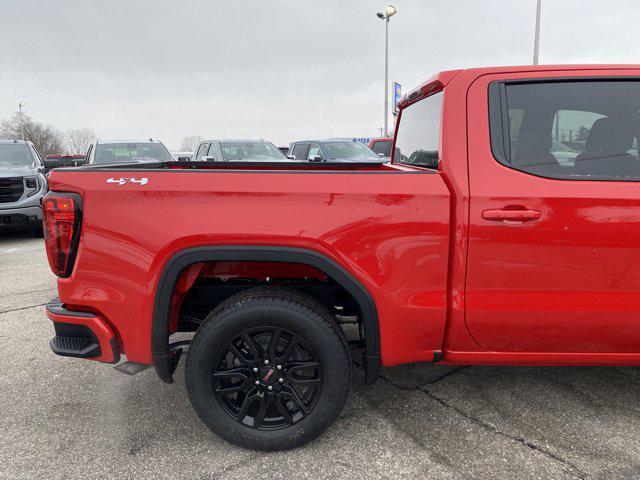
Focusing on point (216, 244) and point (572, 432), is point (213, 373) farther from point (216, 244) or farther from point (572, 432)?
point (572, 432)

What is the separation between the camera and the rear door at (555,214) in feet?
6.68

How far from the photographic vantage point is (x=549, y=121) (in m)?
2.19

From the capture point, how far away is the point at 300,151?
12469 mm

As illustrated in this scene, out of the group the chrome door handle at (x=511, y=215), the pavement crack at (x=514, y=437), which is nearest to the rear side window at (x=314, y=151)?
the pavement crack at (x=514, y=437)

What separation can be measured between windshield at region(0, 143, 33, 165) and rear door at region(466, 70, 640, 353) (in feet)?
30.4

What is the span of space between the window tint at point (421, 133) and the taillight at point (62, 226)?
69.4 inches

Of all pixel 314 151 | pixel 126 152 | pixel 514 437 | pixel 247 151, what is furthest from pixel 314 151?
pixel 514 437

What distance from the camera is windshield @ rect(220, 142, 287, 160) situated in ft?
34.1

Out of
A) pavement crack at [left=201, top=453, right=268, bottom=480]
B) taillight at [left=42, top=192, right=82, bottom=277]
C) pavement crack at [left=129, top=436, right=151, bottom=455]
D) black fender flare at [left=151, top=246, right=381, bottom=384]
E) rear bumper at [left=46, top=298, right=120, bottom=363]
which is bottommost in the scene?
pavement crack at [left=129, top=436, right=151, bottom=455]

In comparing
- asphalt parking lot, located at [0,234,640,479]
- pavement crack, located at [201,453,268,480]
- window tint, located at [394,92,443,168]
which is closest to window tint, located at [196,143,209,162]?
asphalt parking lot, located at [0,234,640,479]

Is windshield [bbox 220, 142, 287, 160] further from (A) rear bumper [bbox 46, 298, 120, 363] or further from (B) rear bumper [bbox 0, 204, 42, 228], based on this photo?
(A) rear bumper [bbox 46, 298, 120, 363]

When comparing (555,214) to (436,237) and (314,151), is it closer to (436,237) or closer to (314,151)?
(436,237)

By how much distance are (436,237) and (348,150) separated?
963 cm

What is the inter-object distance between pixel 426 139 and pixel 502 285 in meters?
0.94
